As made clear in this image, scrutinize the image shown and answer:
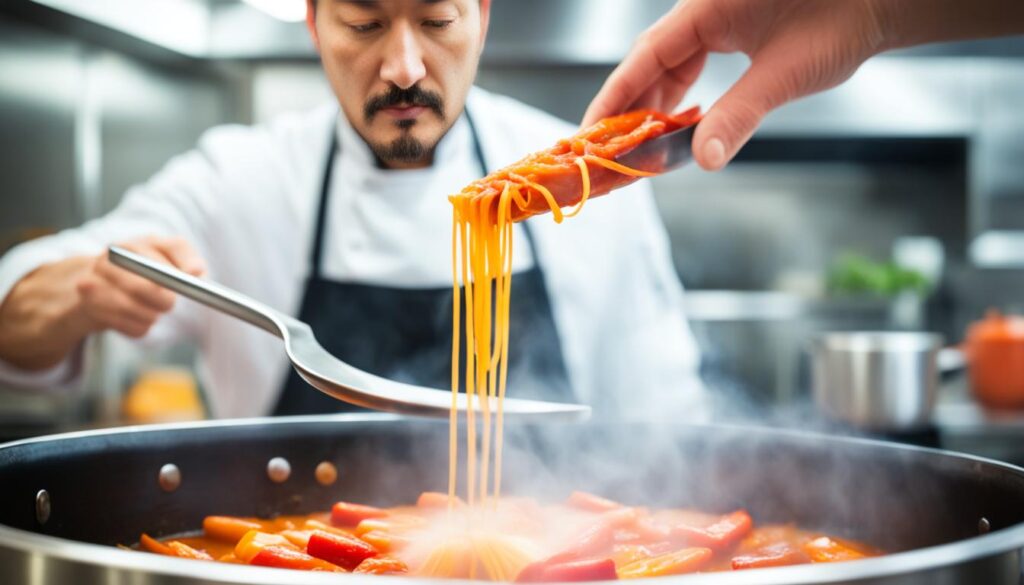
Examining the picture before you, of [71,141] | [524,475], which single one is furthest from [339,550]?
[71,141]

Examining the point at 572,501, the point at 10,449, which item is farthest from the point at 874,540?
the point at 10,449

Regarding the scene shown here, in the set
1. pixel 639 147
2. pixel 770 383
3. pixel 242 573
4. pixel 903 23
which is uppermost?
pixel 903 23

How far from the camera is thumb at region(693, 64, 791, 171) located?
111 centimetres

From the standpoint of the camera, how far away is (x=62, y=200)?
2988 millimetres

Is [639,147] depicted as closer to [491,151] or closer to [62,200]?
[491,151]

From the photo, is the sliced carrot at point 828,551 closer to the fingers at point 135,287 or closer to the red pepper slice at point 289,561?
the red pepper slice at point 289,561

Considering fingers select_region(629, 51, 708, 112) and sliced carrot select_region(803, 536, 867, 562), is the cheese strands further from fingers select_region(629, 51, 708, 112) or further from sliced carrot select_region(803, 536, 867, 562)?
sliced carrot select_region(803, 536, 867, 562)

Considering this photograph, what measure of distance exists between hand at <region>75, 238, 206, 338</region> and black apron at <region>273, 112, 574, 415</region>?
471 millimetres

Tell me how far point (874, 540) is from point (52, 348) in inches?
55.9

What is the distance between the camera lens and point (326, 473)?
1362 millimetres

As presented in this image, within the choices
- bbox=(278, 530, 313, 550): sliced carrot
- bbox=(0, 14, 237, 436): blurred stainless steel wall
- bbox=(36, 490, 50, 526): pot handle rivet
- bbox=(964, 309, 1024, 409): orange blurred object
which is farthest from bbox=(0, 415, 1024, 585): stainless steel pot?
bbox=(964, 309, 1024, 409): orange blurred object

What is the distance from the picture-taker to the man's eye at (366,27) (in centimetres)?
93

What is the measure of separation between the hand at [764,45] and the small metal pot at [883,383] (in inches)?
73.7

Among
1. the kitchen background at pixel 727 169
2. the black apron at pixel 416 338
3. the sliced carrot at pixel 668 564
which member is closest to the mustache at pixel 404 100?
the sliced carrot at pixel 668 564
